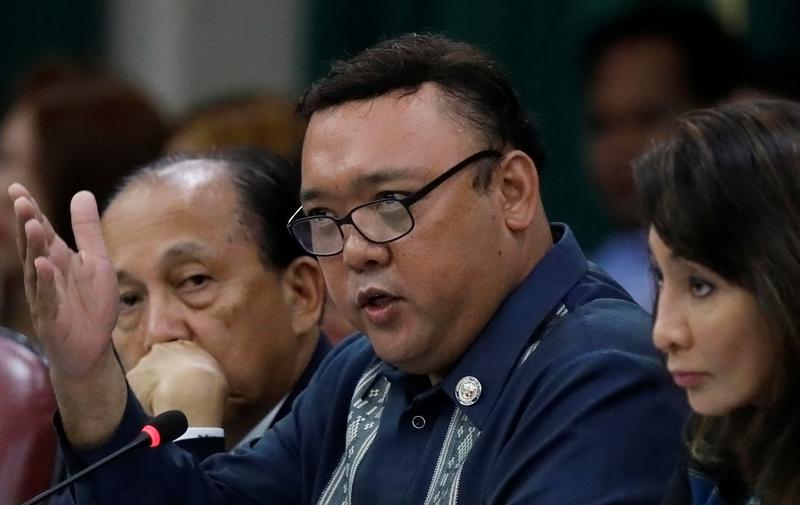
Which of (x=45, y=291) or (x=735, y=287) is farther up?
(x=735, y=287)

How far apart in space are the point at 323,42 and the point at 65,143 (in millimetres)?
1487

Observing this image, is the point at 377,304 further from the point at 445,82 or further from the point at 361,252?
the point at 445,82

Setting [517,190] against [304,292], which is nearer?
[517,190]

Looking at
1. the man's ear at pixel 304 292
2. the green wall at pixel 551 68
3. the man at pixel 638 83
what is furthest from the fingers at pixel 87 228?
the green wall at pixel 551 68

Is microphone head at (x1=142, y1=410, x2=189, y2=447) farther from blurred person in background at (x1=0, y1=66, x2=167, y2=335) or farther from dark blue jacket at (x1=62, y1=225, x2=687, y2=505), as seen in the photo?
blurred person in background at (x1=0, y1=66, x2=167, y2=335)

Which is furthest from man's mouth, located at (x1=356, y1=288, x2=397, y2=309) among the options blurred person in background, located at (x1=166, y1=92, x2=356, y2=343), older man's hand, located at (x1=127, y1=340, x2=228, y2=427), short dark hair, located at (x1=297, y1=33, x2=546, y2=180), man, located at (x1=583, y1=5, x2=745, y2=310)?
man, located at (x1=583, y1=5, x2=745, y2=310)

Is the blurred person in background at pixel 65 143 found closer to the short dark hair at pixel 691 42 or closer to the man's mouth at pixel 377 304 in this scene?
the short dark hair at pixel 691 42

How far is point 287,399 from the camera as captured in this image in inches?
115

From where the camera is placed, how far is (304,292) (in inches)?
117

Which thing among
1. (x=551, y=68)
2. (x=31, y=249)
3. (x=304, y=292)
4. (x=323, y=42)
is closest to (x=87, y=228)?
(x=31, y=249)

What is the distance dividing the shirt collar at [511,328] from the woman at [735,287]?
28 centimetres

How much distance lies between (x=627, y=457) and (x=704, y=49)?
2386 millimetres

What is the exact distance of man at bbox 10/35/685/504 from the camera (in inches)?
88.4

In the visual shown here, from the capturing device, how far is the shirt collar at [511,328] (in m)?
2.30
